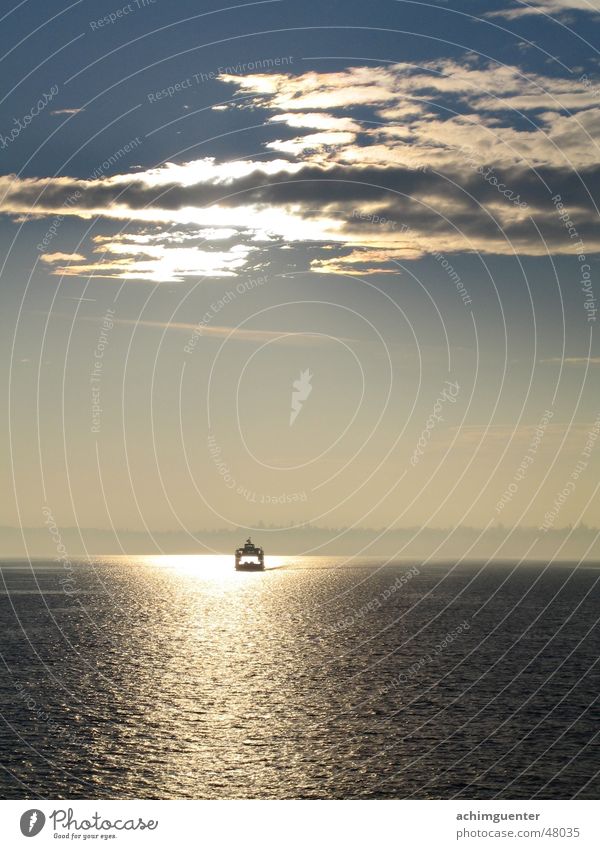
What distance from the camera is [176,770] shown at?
92938 millimetres

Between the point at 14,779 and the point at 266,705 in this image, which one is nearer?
the point at 14,779

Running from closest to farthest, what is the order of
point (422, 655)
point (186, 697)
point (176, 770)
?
point (176, 770), point (186, 697), point (422, 655)

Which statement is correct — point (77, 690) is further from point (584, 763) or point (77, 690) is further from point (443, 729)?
point (584, 763)
